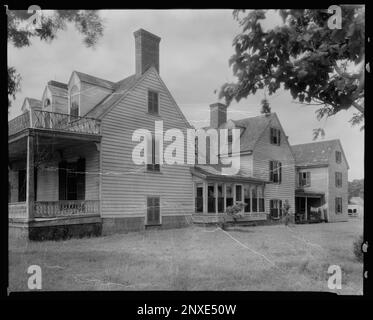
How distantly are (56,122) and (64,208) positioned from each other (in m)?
2.20

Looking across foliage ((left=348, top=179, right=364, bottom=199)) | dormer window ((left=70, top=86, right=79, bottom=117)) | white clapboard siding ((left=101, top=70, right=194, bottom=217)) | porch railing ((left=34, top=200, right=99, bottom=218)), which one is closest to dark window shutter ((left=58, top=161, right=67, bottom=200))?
porch railing ((left=34, top=200, right=99, bottom=218))

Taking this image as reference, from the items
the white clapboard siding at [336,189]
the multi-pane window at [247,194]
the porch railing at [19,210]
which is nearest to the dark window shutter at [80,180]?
the porch railing at [19,210]

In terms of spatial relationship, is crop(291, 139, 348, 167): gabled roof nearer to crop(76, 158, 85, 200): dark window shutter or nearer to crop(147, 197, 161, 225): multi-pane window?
crop(147, 197, 161, 225): multi-pane window

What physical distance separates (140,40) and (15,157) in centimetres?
519

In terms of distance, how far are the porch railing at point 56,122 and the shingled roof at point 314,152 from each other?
4.54 m

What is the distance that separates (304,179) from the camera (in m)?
6.79

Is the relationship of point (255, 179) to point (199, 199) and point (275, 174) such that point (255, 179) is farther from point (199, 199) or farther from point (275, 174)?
point (199, 199)

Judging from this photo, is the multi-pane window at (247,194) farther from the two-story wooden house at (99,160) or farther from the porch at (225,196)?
the two-story wooden house at (99,160)

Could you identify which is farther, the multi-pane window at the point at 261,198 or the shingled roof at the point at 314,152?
the multi-pane window at the point at 261,198

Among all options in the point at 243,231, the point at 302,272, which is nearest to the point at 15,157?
the point at 243,231

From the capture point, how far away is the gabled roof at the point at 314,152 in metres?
6.05

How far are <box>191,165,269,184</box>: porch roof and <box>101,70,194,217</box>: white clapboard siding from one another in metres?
0.20

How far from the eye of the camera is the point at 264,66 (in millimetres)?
5379
